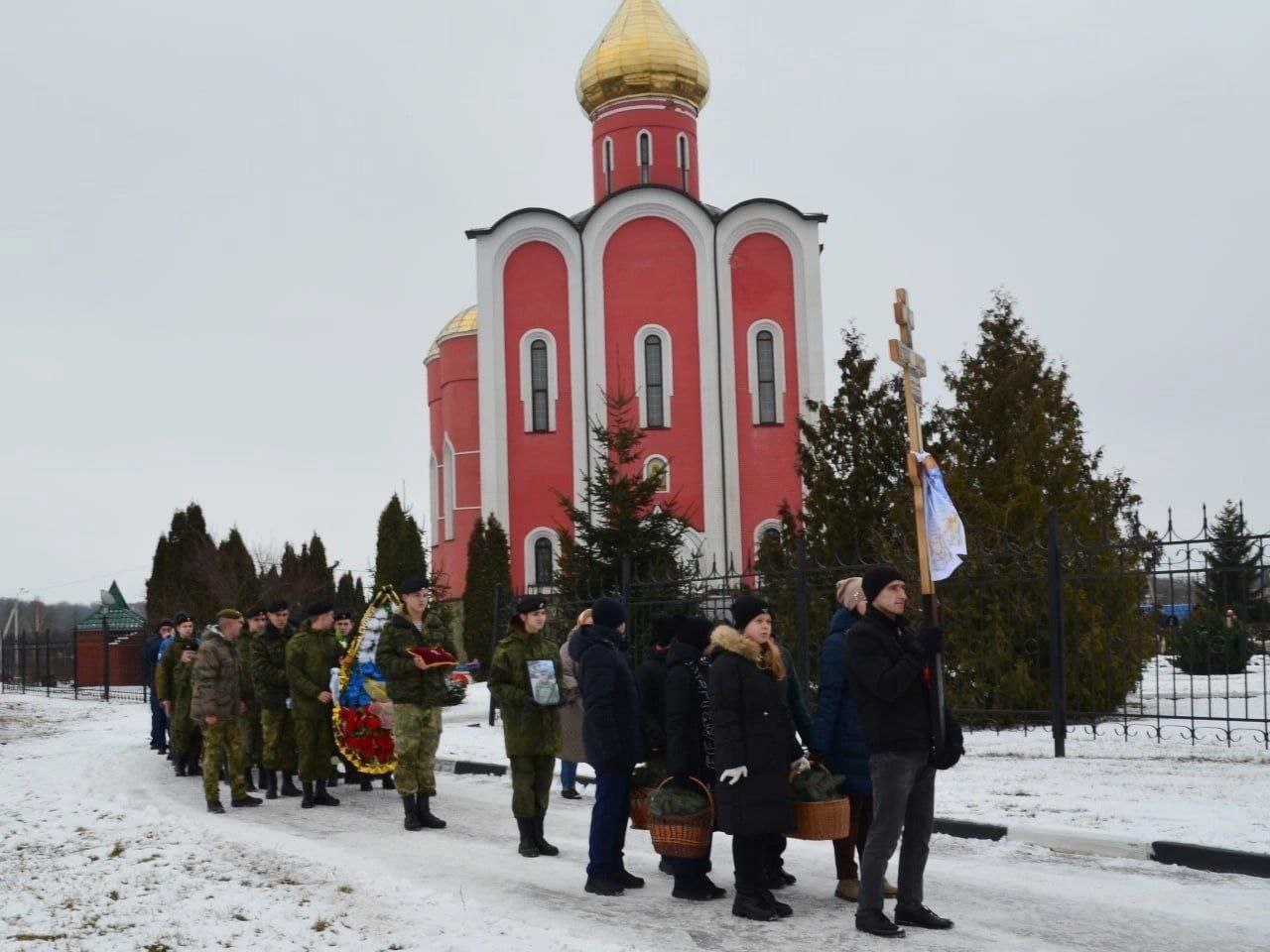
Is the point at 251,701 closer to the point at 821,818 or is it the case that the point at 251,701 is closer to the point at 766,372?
the point at 821,818

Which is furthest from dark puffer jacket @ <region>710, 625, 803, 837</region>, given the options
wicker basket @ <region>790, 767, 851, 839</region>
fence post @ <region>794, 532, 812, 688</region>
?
fence post @ <region>794, 532, 812, 688</region>

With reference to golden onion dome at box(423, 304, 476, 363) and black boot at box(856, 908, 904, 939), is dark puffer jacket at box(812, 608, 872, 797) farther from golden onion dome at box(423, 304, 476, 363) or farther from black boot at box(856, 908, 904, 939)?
golden onion dome at box(423, 304, 476, 363)

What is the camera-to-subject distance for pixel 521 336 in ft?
111

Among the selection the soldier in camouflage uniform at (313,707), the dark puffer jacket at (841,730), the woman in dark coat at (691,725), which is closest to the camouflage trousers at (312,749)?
the soldier in camouflage uniform at (313,707)

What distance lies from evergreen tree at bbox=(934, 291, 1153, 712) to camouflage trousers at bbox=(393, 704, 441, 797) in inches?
215

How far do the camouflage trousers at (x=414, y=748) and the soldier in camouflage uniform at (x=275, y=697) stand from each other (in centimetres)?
213

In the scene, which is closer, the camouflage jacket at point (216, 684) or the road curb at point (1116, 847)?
the road curb at point (1116, 847)

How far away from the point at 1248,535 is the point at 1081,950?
5.71m

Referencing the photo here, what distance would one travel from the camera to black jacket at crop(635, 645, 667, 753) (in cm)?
719

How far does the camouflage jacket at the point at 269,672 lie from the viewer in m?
11.3

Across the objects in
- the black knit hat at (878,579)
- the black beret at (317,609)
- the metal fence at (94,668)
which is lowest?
the metal fence at (94,668)

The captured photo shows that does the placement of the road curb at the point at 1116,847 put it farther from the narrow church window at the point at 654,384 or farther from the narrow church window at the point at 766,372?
the narrow church window at the point at 766,372

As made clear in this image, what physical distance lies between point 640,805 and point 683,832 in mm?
694

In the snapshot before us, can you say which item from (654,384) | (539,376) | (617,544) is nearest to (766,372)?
(654,384)
